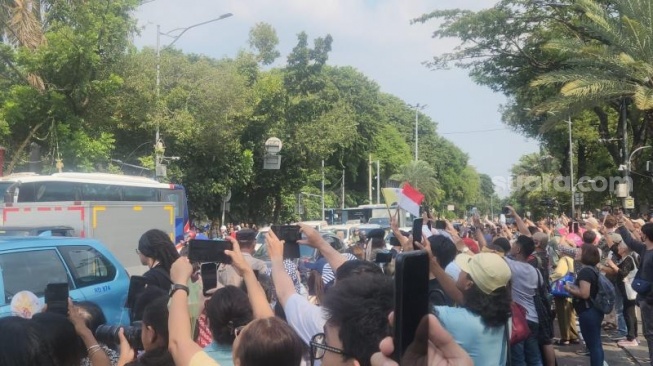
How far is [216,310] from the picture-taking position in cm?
346

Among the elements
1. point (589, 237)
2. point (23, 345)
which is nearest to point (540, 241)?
point (589, 237)

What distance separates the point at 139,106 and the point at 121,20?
153 inches

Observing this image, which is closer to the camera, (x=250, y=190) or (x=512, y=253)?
(x=512, y=253)

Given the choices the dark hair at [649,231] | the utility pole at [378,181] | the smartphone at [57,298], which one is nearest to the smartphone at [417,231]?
the smartphone at [57,298]

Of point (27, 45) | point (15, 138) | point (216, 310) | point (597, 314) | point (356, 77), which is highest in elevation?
point (356, 77)

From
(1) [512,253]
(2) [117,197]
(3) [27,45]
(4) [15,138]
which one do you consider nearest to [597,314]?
(1) [512,253]

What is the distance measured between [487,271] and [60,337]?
2.21 meters

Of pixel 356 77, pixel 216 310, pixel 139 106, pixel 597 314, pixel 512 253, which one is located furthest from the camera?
pixel 356 77

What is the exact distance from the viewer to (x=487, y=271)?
384 centimetres

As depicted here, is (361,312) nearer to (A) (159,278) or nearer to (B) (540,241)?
(A) (159,278)

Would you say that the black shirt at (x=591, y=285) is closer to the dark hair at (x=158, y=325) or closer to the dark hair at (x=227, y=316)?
the dark hair at (x=227, y=316)

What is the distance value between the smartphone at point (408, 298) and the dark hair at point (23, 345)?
1351 millimetres

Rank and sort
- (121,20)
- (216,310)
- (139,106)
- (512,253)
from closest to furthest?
(216,310), (512,253), (121,20), (139,106)

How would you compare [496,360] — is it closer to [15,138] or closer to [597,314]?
[597,314]
